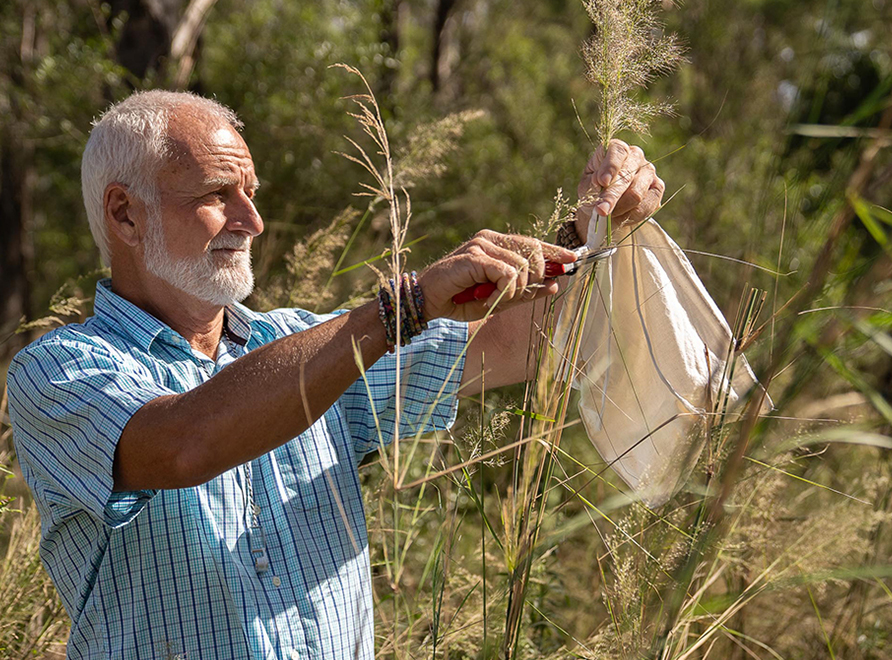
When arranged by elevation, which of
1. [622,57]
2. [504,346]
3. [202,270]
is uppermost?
[622,57]

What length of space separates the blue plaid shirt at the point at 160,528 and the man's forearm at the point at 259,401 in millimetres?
48

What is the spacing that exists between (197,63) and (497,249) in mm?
5723

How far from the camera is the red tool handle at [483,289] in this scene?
165cm

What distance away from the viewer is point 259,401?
1614 mm

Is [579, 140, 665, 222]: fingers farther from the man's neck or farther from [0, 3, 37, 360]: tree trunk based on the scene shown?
[0, 3, 37, 360]: tree trunk

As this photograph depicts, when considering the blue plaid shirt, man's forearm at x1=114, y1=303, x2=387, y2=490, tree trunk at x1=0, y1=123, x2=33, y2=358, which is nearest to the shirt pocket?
the blue plaid shirt

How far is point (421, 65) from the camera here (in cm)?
1264

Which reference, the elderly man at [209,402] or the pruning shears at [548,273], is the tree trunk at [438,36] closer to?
the elderly man at [209,402]

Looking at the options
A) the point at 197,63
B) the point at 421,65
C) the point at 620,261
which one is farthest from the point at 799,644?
the point at 421,65

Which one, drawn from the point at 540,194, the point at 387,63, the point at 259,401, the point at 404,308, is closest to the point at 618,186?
the point at 404,308

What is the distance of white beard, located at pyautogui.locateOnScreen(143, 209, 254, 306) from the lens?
2176mm

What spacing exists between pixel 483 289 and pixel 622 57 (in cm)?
49

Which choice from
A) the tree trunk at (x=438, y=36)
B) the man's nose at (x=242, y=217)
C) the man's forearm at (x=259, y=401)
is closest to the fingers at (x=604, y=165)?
the man's forearm at (x=259, y=401)

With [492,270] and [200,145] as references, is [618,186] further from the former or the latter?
[200,145]
